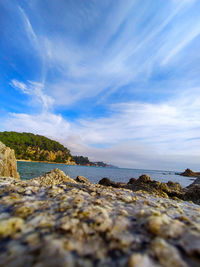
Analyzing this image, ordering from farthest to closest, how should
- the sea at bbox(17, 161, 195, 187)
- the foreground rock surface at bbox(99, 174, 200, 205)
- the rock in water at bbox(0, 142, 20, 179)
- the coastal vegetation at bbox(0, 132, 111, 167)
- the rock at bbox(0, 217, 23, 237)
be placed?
the coastal vegetation at bbox(0, 132, 111, 167)
the sea at bbox(17, 161, 195, 187)
the rock in water at bbox(0, 142, 20, 179)
the foreground rock surface at bbox(99, 174, 200, 205)
the rock at bbox(0, 217, 23, 237)

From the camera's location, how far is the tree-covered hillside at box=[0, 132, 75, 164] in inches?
4817

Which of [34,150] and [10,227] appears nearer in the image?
[10,227]

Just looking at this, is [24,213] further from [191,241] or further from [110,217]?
[191,241]

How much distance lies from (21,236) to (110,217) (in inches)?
65.1

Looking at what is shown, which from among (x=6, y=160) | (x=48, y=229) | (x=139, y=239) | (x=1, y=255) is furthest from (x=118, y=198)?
(x=6, y=160)

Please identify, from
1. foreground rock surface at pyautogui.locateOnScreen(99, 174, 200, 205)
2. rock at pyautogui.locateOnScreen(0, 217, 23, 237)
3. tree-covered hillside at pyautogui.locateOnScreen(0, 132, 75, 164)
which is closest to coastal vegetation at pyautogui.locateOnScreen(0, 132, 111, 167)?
tree-covered hillside at pyautogui.locateOnScreen(0, 132, 75, 164)

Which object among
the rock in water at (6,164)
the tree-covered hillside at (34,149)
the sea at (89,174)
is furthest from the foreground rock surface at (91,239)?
the tree-covered hillside at (34,149)

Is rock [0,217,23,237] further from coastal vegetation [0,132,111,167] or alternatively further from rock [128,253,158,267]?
coastal vegetation [0,132,111,167]

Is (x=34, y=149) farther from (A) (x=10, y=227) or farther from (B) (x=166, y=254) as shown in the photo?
(B) (x=166, y=254)

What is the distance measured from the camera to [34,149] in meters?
139

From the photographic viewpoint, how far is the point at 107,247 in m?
1.83

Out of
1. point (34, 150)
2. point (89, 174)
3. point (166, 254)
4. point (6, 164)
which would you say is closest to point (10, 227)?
point (166, 254)

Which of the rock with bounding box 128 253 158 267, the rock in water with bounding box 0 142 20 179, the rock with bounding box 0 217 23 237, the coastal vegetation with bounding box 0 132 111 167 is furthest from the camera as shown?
the coastal vegetation with bounding box 0 132 111 167

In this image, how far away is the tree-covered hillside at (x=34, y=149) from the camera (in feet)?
401
